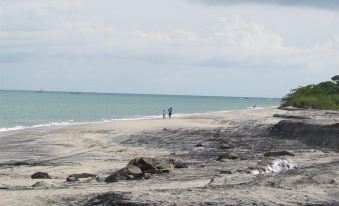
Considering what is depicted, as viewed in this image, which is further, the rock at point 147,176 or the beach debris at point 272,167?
the beach debris at point 272,167

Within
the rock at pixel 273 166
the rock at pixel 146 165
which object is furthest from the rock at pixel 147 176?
the rock at pixel 273 166

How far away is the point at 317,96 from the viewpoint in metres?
74.9

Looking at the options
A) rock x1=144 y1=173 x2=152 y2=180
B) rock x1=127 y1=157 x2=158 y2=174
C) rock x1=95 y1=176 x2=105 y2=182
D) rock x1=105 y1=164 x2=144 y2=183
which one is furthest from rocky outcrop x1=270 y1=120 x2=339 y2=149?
rock x1=95 y1=176 x2=105 y2=182

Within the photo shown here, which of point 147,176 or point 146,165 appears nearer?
point 147,176

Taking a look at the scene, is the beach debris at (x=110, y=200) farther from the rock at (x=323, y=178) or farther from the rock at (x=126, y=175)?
the rock at (x=323, y=178)

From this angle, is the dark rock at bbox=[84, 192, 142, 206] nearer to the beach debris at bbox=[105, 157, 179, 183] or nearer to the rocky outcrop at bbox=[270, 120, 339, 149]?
the beach debris at bbox=[105, 157, 179, 183]

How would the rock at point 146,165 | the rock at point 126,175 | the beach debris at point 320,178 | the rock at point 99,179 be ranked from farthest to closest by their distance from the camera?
the rock at point 146,165 → the rock at point 99,179 → the rock at point 126,175 → the beach debris at point 320,178

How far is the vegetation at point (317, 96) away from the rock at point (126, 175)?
53.7 metres

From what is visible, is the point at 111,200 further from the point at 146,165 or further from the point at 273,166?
the point at 273,166

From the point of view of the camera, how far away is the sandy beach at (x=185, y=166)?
10609mm

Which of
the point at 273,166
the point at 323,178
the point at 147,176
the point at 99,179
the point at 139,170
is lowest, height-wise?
the point at 99,179

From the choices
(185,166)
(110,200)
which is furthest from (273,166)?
(110,200)

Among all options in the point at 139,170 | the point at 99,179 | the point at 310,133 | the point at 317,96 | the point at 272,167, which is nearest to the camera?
the point at 139,170

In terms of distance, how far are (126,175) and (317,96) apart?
207 feet
